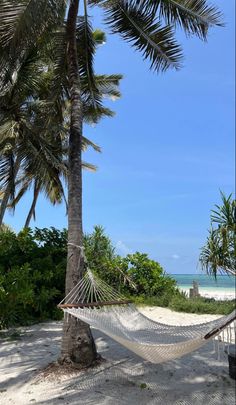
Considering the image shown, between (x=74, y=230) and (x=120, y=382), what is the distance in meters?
1.45

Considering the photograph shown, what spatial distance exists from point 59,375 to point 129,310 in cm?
85

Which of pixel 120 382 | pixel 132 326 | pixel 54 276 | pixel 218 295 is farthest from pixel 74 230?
pixel 218 295

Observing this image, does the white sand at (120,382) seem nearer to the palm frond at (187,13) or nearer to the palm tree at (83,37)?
the palm tree at (83,37)

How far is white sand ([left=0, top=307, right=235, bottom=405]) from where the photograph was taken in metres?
3.30

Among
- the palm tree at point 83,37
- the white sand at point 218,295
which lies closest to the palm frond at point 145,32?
the palm tree at point 83,37

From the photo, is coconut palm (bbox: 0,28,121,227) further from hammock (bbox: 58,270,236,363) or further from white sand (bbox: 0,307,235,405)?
white sand (bbox: 0,307,235,405)

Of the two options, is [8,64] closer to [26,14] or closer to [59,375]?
[26,14]

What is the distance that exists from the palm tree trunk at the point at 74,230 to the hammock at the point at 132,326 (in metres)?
0.19

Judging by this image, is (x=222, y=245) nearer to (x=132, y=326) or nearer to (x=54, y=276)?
(x=132, y=326)

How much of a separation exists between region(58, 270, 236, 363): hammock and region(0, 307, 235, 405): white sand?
38 cm

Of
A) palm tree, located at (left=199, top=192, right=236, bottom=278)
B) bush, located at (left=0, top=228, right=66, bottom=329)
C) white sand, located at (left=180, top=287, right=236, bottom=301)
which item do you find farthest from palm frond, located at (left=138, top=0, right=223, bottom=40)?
white sand, located at (left=180, top=287, right=236, bottom=301)

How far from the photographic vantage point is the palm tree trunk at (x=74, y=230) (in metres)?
3.94

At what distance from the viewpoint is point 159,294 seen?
900cm

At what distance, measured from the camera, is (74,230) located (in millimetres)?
4199
